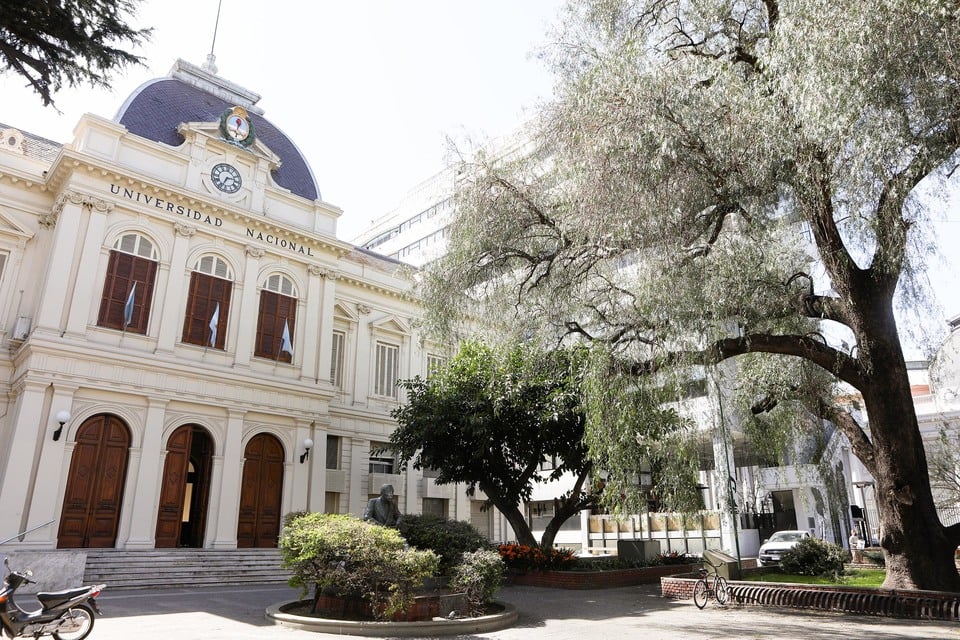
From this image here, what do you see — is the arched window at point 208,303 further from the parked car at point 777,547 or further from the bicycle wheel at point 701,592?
the parked car at point 777,547

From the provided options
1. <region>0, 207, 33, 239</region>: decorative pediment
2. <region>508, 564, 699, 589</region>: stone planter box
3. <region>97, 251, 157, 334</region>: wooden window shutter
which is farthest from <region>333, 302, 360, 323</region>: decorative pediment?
<region>508, 564, 699, 589</region>: stone planter box

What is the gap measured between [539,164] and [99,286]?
14.3m

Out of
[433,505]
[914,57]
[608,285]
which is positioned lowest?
[433,505]

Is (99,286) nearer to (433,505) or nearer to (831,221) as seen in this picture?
(433,505)

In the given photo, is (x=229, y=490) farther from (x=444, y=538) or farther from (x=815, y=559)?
(x=815, y=559)

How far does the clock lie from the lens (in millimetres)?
22281

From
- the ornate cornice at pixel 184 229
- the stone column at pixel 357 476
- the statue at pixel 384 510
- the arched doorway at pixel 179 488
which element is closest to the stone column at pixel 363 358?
the stone column at pixel 357 476

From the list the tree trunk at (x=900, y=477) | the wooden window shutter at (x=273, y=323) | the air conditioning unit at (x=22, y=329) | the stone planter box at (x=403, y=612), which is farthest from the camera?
the wooden window shutter at (x=273, y=323)

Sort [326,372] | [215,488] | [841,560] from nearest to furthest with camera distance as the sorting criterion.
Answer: [841,560], [215,488], [326,372]

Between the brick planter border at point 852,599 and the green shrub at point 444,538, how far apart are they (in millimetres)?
4612

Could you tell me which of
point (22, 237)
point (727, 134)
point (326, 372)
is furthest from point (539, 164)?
point (22, 237)

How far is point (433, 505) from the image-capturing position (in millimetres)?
27844

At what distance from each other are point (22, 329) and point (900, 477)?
21676 millimetres

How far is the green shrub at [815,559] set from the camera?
15.3 meters
